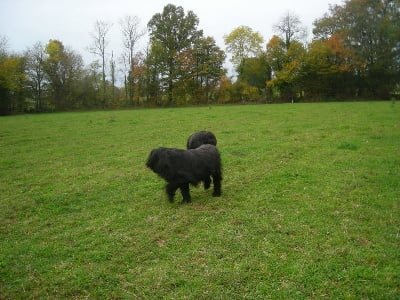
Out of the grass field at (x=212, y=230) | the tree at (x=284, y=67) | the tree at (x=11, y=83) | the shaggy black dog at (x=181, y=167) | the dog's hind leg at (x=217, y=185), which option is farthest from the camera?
the tree at (x=284, y=67)

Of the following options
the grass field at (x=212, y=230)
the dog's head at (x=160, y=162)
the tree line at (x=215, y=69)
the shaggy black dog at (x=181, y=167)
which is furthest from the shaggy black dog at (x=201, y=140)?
the tree line at (x=215, y=69)

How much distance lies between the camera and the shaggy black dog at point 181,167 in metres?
8.13

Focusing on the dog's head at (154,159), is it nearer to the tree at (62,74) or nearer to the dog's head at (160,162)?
the dog's head at (160,162)

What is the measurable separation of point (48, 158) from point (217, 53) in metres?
49.1

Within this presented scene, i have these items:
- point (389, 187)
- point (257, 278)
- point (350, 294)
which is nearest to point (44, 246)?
point (257, 278)

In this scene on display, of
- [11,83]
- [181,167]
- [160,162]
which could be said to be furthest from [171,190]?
[11,83]

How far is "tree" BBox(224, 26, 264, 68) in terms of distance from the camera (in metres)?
63.8

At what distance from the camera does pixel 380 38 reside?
53406 mm

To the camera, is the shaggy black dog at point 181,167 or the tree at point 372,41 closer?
the shaggy black dog at point 181,167

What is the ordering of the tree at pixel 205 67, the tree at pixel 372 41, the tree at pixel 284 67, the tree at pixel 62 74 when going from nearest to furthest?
the tree at pixel 372 41 < the tree at pixel 62 74 < the tree at pixel 284 67 < the tree at pixel 205 67

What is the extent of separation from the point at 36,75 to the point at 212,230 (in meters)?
54.4

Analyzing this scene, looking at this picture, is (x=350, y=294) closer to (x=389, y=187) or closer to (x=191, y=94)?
(x=389, y=187)

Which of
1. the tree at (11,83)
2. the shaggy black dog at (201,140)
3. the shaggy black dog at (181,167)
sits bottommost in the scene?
the shaggy black dog at (181,167)

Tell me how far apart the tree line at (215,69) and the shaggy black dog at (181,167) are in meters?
48.8
